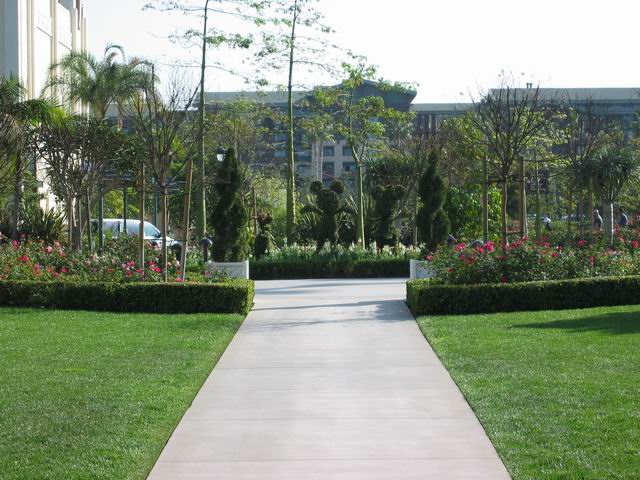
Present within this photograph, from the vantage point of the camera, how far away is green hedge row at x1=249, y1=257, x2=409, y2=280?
96.6ft

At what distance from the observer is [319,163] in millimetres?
76875

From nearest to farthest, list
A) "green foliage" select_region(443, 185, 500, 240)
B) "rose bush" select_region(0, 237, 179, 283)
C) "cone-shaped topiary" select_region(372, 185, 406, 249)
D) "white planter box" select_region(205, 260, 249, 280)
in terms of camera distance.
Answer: "rose bush" select_region(0, 237, 179, 283) → "white planter box" select_region(205, 260, 249, 280) → "cone-shaped topiary" select_region(372, 185, 406, 249) → "green foliage" select_region(443, 185, 500, 240)

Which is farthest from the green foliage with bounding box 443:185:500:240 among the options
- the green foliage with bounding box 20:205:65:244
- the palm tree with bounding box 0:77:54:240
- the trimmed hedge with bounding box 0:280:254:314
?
the trimmed hedge with bounding box 0:280:254:314

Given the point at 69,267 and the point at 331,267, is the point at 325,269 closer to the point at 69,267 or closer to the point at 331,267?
the point at 331,267

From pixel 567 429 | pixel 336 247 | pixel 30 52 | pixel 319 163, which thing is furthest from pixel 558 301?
pixel 319 163

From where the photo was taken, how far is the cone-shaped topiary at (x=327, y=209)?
94.7 feet

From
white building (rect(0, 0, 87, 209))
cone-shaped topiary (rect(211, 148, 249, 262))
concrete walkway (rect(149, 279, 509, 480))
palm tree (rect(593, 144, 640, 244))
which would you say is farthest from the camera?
white building (rect(0, 0, 87, 209))

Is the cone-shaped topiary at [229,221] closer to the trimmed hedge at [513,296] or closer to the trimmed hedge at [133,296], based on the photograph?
the trimmed hedge at [133,296]

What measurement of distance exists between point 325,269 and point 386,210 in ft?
9.90

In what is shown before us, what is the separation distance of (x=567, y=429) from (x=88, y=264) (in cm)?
1352

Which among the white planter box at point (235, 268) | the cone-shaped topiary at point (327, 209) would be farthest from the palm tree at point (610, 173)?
the white planter box at point (235, 268)

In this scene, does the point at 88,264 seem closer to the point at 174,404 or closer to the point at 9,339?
the point at 9,339

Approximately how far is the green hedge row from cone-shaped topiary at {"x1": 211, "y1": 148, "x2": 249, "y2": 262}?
135 inches

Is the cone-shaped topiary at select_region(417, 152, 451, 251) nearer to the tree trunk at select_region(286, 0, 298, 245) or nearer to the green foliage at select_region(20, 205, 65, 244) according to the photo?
the tree trunk at select_region(286, 0, 298, 245)
